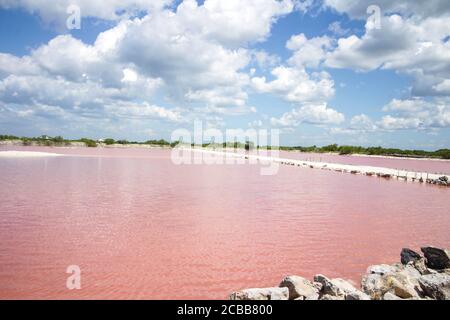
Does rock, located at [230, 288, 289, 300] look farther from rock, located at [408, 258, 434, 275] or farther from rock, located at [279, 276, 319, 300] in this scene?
rock, located at [408, 258, 434, 275]

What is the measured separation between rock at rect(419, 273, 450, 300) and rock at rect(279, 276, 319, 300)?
232 centimetres

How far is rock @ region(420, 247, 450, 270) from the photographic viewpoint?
8.71m

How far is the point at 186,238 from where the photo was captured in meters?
11.7

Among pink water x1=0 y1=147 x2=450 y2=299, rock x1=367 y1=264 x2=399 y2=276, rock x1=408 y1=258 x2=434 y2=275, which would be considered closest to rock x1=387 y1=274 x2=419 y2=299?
rock x1=367 y1=264 x2=399 y2=276

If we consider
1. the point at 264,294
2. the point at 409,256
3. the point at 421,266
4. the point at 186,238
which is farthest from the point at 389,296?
the point at 186,238

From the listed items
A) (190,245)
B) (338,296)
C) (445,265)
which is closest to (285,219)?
(190,245)

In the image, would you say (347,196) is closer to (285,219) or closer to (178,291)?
(285,219)

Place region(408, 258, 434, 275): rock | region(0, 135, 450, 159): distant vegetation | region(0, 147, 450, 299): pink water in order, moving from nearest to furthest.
Answer: 1. region(0, 147, 450, 299): pink water
2. region(408, 258, 434, 275): rock
3. region(0, 135, 450, 159): distant vegetation

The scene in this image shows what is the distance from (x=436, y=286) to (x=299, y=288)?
288 centimetres

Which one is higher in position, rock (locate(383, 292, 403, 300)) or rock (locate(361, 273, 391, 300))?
rock (locate(383, 292, 403, 300))

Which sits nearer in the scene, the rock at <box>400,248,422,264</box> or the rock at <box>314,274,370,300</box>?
the rock at <box>314,274,370,300</box>

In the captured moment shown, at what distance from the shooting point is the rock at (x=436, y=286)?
685 centimetres

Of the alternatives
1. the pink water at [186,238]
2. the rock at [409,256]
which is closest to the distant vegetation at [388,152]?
the pink water at [186,238]

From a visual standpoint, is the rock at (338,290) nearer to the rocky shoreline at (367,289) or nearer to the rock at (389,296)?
the rocky shoreline at (367,289)
